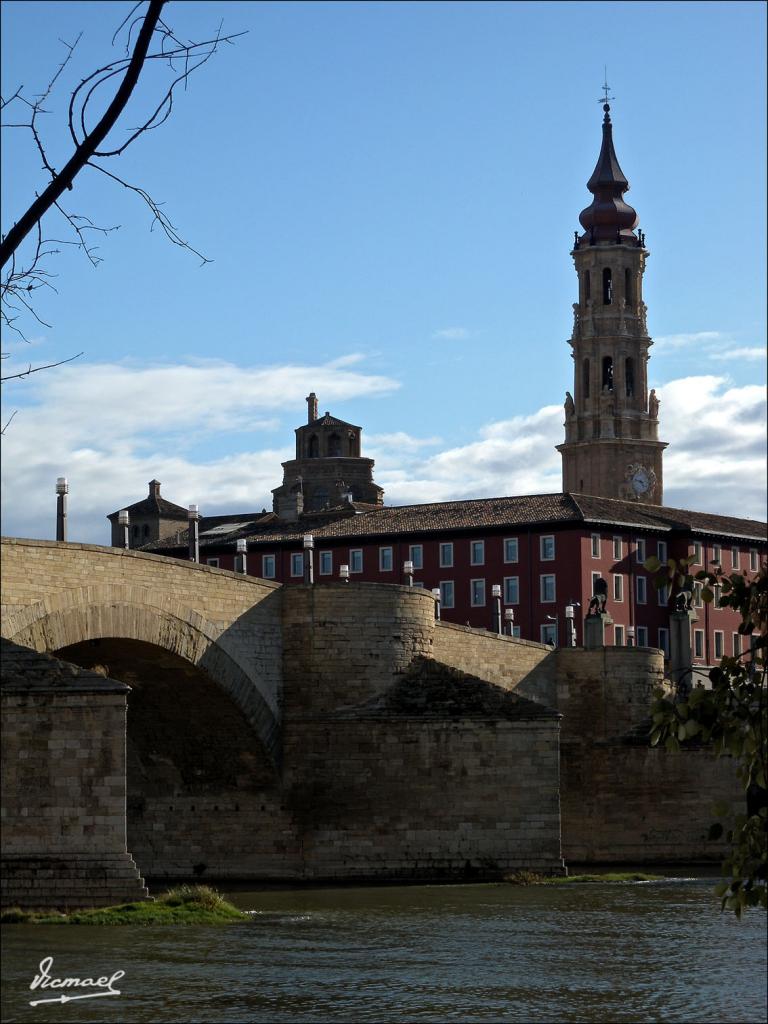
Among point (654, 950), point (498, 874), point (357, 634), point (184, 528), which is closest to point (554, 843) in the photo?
point (498, 874)

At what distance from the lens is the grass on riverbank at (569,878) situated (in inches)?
1565

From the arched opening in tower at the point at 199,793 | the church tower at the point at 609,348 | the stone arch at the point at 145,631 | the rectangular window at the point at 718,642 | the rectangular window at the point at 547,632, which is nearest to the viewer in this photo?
Answer: the stone arch at the point at 145,631

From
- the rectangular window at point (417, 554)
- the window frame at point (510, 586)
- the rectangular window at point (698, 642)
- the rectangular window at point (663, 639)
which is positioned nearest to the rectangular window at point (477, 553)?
the window frame at point (510, 586)

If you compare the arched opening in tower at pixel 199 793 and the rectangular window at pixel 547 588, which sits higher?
the rectangular window at pixel 547 588

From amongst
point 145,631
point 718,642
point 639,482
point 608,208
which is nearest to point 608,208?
point 608,208

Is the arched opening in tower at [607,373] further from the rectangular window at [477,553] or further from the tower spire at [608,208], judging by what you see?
the rectangular window at [477,553]

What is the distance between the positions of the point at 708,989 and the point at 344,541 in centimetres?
6786

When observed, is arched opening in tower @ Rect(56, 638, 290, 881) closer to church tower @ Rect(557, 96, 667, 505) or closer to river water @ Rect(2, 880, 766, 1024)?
river water @ Rect(2, 880, 766, 1024)

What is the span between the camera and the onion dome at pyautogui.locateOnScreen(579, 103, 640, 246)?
118 m

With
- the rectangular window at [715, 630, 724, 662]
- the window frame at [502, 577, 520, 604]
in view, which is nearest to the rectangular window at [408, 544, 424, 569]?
the window frame at [502, 577, 520, 604]

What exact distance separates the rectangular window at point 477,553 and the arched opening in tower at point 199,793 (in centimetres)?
4917

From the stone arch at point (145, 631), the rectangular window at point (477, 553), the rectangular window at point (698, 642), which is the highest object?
the rectangular window at point (477, 553)

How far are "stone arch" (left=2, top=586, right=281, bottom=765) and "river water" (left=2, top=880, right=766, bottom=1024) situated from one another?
516 centimetres

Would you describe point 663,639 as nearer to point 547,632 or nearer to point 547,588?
point 547,588
